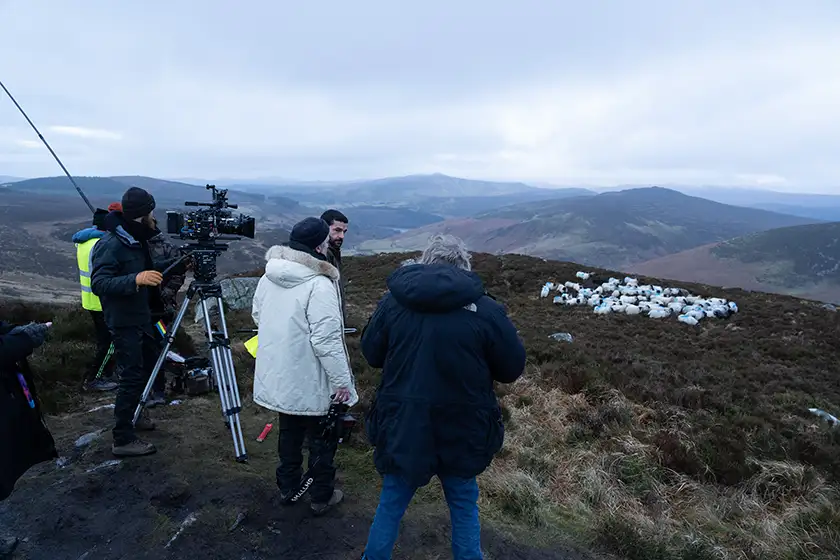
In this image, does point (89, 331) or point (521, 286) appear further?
point (521, 286)

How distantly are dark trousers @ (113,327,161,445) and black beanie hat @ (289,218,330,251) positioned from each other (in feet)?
6.41

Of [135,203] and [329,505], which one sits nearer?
[329,505]

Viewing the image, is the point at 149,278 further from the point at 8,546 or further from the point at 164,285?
the point at 8,546

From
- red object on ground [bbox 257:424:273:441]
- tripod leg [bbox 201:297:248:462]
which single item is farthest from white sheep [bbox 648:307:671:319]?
tripod leg [bbox 201:297:248:462]

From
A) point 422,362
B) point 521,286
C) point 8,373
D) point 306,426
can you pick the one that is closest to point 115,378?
point 8,373

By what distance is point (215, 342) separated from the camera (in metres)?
4.16

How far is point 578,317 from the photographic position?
15.4 meters

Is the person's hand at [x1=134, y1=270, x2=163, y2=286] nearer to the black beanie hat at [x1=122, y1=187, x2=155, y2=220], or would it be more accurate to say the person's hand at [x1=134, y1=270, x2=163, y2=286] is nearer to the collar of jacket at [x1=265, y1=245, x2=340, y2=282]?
the black beanie hat at [x1=122, y1=187, x2=155, y2=220]

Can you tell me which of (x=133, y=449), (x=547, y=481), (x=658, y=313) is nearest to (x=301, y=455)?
(x=133, y=449)

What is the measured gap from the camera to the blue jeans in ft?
8.27

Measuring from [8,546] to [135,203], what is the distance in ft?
8.62

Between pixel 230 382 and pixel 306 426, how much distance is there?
1019 millimetres

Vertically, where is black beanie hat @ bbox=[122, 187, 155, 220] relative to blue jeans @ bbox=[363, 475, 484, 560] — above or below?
above

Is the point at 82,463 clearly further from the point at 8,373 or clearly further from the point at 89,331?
the point at 89,331
